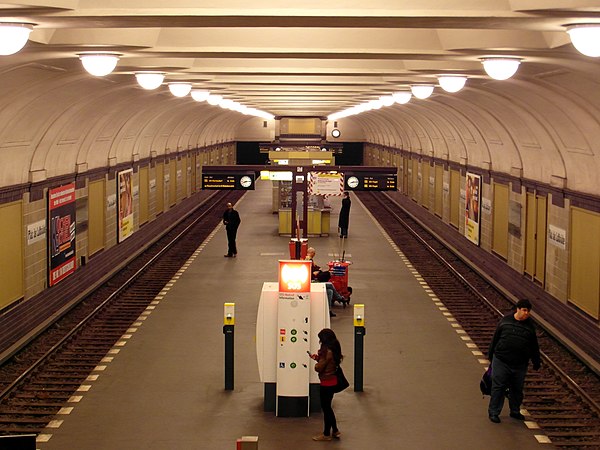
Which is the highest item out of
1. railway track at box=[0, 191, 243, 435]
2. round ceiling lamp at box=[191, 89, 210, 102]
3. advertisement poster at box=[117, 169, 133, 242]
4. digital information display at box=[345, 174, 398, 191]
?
round ceiling lamp at box=[191, 89, 210, 102]

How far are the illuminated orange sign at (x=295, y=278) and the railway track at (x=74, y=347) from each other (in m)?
3.00

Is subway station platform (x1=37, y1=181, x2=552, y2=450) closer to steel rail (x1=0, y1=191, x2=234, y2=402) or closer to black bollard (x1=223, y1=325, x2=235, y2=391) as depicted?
black bollard (x1=223, y1=325, x2=235, y2=391)

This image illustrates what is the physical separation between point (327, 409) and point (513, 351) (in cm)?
209

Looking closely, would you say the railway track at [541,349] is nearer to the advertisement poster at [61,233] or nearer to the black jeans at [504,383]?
the black jeans at [504,383]

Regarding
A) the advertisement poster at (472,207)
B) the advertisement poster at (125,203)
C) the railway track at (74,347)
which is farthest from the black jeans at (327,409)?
the advertisement poster at (472,207)

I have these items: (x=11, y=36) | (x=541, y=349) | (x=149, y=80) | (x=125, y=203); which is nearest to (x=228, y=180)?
(x=125, y=203)

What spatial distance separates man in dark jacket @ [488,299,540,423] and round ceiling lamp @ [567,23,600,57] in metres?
3.37

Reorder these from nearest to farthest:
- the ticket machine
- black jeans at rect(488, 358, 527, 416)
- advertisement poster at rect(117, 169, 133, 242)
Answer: black jeans at rect(488, 358, 527, 416), the ticket machine, advertisement poster at rect(117, 169, 133, 242)

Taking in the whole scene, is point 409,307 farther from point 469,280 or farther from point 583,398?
point 583,398

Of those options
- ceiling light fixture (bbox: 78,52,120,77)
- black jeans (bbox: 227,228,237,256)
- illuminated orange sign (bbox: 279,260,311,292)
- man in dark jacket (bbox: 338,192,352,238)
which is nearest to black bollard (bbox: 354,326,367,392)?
illuminated orange sign (bbox: 279,260,311,292)

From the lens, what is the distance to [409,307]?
17.9 meters

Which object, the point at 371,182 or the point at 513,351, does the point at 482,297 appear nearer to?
the point at 371,182

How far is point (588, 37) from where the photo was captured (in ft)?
24.7

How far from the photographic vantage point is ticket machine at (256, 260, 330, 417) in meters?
10.9
